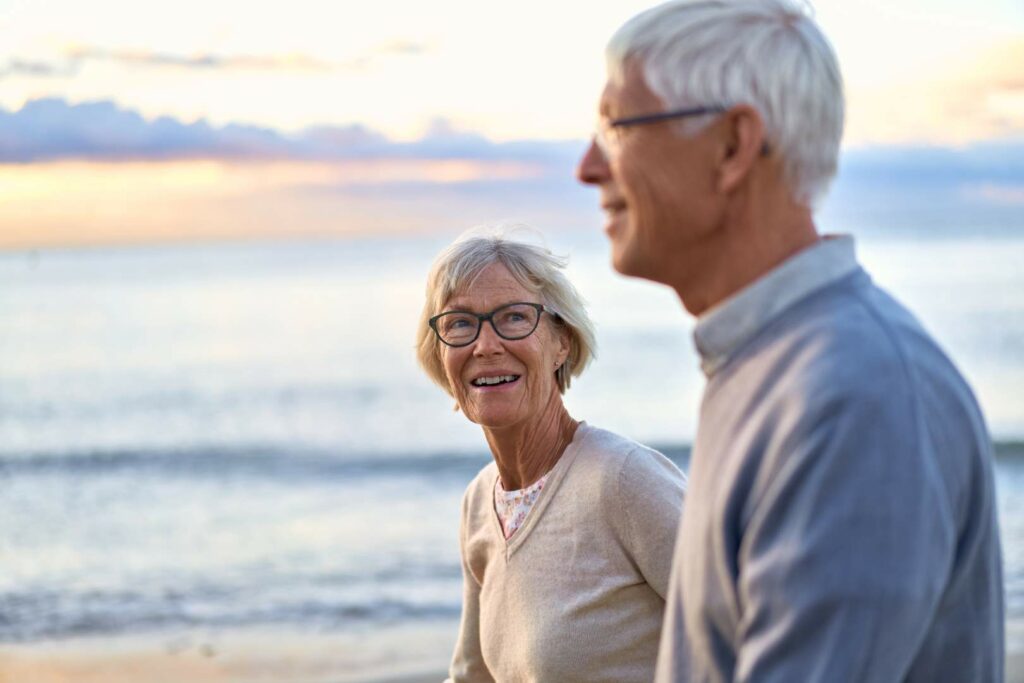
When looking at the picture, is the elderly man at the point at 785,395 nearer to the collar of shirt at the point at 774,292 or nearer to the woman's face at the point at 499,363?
the collar of shirt at the point at 774,292

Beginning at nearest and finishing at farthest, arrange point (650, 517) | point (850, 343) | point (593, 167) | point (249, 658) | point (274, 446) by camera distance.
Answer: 1. point (850, 343)
2. point (593, 167)
3. point (650, 517)
4. point (249, 658)
5. point (274, 446)

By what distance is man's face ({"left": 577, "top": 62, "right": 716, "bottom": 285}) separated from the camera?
1444 mm

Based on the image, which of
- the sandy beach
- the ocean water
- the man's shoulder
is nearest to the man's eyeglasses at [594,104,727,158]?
the man's shoulder

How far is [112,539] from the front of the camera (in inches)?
456

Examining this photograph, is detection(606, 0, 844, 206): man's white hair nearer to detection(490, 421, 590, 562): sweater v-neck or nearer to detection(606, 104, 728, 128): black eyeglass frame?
detection(606, 104, 728, 128): black eyeglass frame

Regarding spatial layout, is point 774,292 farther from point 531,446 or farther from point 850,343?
point 531,446

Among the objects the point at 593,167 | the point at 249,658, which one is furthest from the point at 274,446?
the point at 593,167

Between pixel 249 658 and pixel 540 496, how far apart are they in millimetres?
5542

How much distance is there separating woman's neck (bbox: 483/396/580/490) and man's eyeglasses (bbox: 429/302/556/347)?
197 mm

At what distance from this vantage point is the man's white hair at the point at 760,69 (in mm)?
1398

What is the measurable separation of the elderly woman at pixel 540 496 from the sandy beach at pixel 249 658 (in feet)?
14.2

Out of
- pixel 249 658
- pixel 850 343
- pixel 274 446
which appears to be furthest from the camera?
pixel 274 446

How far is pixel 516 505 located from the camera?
113 inches

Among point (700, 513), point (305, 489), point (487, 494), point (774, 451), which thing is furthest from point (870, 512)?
point (305, 489)
